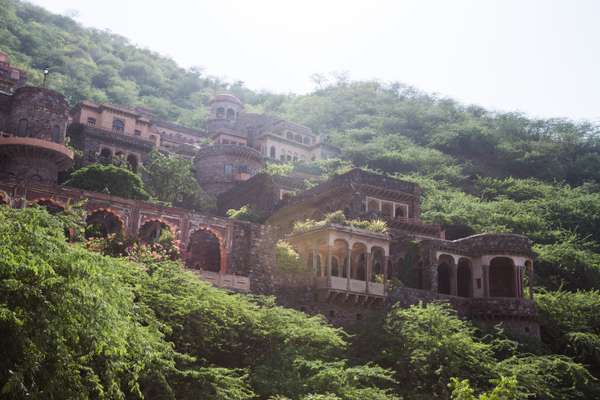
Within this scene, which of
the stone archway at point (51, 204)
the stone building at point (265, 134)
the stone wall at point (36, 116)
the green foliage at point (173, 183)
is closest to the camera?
the stone archway at point (51, 204)

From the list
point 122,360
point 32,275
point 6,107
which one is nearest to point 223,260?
point 122,360

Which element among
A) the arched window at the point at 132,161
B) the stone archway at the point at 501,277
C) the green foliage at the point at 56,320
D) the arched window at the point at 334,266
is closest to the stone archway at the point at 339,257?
the arched window at the point at 334,266

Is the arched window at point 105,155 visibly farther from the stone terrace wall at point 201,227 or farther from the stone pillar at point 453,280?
the stone pillar at point 453,280

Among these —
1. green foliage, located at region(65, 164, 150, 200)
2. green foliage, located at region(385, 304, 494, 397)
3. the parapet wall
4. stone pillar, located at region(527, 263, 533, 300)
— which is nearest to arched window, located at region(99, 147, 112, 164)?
green foliage, located at region(65, 164, 150, 200)

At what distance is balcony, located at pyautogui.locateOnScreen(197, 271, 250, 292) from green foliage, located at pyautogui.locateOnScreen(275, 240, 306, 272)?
2.20 m

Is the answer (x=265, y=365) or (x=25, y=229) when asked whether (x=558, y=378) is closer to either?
(x=265, y=365)

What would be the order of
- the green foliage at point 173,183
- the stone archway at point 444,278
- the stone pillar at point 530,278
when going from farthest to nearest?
the green foliage at point 173,183 → the stone archway at point 444,278 → the stone pillar at point 530,278

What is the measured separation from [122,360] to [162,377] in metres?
2.55

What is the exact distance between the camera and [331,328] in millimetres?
28000

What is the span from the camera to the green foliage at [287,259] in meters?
31.0

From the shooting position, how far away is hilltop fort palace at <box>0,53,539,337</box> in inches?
1206

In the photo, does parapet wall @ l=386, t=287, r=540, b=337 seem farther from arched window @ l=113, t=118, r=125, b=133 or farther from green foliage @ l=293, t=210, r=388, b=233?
arched window @ l=113, t=118, r=125, b=133

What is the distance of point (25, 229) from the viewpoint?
47.0ft

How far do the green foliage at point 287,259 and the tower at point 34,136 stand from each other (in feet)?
54.7
